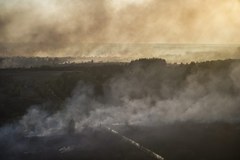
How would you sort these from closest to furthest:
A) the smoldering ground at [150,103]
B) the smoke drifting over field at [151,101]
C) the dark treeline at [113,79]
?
the smoldering ground at [150,103] < the smoke drifting over field at [151,101] < the dark treeline at [113,79]

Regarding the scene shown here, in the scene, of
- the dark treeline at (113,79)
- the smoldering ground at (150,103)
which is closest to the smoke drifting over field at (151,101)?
the smoldering ground at (150,103)

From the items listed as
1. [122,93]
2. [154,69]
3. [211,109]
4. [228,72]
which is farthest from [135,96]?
[228,72]

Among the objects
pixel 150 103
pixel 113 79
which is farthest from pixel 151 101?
pixel 113 79

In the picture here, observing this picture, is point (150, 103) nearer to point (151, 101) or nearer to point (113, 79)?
point (151, 101)

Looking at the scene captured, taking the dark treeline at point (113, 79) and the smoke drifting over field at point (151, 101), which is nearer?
the smoke drifting over field at point (151, 101)

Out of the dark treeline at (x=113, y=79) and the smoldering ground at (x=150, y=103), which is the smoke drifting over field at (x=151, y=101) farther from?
the dark treeline at (x=113, y=79)

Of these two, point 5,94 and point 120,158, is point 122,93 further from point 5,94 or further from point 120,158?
point 120,158

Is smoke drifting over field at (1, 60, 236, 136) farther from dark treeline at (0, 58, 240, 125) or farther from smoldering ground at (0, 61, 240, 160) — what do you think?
dark treeline at (0, 58, 240, 125)
